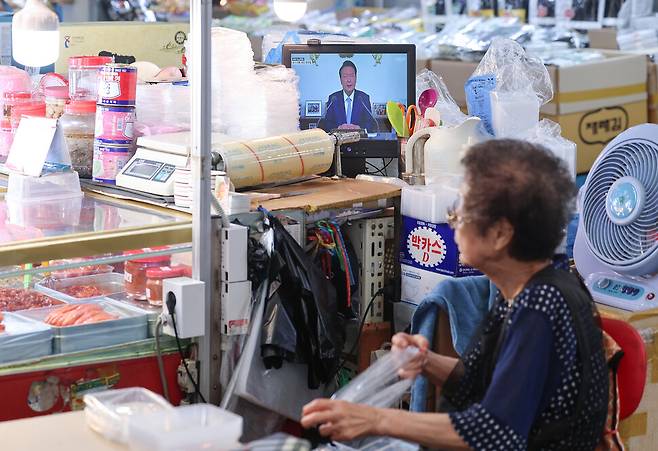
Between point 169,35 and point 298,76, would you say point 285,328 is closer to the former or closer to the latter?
point 298,76

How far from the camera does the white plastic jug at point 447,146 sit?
386 cm

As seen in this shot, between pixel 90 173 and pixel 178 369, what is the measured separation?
1014 mm

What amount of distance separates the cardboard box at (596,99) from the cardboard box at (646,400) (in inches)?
135

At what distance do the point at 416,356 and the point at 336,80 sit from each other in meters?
2.23

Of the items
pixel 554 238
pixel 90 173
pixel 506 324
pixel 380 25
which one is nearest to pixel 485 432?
pixel 506 324

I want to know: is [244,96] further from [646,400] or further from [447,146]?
[646,400]

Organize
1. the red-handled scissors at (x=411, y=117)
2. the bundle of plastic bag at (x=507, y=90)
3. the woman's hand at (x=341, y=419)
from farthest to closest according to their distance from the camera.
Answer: the red-handled scissors at (x=411, y=117) → the bundle of plastic bag at (x=507, y=90) → the woman's hand at (x=341, y=419)

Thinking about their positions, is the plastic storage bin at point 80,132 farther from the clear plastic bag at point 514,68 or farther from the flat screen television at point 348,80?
the clear plastic bag at point 514,68

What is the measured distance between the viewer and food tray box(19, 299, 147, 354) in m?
3.19

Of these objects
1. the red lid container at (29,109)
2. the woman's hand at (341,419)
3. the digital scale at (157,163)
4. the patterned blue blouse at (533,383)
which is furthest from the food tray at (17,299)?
the patterned blue blouse at (533,383)

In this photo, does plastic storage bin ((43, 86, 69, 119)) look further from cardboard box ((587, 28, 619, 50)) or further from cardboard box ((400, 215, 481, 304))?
cardboard box ((587, 28, 619, 50))

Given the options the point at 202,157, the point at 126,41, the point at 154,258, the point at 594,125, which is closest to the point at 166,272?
the point at 154,258

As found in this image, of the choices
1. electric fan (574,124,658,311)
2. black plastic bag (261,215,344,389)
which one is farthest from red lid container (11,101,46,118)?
electric fan (574,124,658,311)

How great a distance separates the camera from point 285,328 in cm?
341
